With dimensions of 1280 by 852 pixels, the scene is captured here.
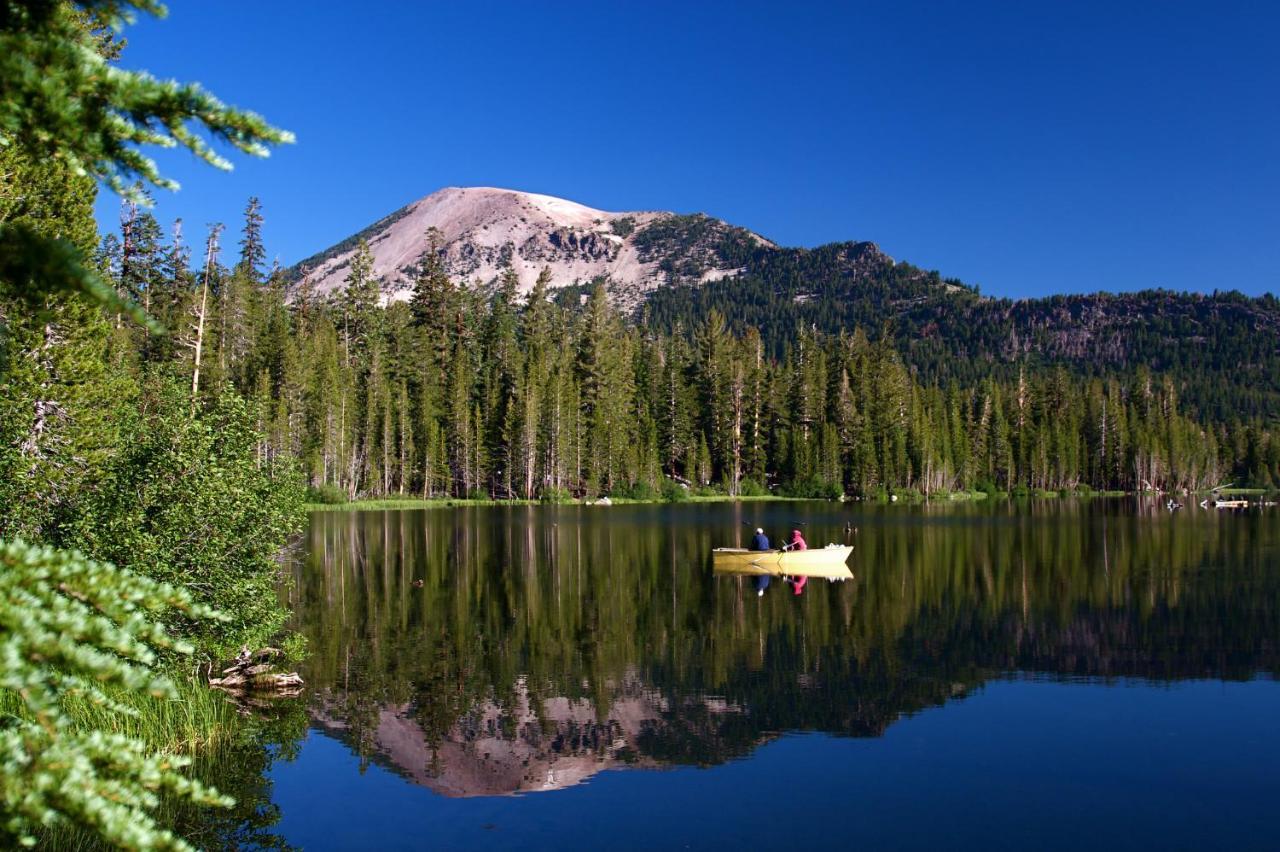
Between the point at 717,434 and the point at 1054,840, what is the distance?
107757 mm

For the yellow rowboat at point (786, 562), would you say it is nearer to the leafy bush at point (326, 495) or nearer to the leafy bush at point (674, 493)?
the leafy bush at point (326, 495)

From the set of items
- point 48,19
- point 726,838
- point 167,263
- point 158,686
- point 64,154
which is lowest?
point 726,838

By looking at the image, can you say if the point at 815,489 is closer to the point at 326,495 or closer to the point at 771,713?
the point at 326,495

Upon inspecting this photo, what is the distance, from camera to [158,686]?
369cm

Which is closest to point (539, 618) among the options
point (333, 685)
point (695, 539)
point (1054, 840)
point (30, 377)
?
point (333, 685)

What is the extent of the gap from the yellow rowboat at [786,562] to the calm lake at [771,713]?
3.42 feet

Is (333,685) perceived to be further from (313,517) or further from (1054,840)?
(313,517)

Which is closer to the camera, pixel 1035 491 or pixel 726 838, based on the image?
pixel 726 838

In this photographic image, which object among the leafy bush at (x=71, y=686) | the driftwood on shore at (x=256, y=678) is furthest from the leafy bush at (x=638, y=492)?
the leafy bush at (x=71, y=686)

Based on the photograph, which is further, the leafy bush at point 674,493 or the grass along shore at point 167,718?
the leafy bush at point 674,493

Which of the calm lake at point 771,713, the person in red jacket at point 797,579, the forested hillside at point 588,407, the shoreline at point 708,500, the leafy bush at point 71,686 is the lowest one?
the calm lake at point 771,713

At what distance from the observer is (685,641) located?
26.1 m

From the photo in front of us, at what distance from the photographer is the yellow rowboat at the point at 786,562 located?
128 ft

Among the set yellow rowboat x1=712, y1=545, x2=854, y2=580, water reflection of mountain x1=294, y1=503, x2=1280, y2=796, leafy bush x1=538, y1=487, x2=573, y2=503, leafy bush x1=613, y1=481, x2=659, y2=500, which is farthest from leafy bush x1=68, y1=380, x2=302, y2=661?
leafy bush x1=613, y1=481, x2=659, y2=500
